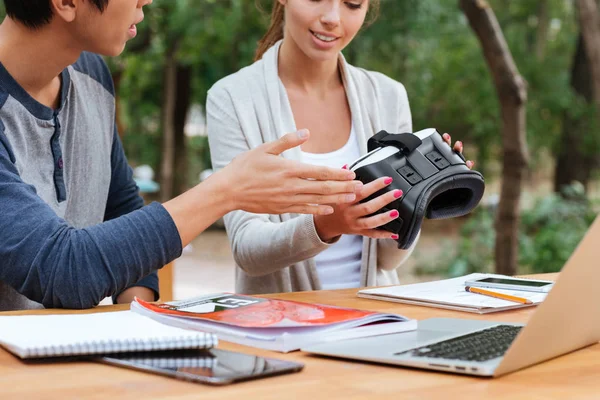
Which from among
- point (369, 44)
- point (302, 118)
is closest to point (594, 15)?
point (369, 44)

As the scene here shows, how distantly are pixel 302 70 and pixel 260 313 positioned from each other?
118cm

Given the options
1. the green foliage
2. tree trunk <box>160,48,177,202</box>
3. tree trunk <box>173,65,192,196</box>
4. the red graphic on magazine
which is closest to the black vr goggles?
the red graphic on magazine

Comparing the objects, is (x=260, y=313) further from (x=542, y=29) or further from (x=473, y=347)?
(x=542, y=29)

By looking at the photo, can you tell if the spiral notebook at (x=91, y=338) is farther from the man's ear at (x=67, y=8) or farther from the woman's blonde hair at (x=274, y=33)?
the woman's blonde hair at (x=274, y=33)

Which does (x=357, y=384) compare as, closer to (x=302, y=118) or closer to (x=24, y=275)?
(x=24, y=275)

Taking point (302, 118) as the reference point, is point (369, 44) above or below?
above

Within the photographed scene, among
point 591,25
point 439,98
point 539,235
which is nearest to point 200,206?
point 591,25

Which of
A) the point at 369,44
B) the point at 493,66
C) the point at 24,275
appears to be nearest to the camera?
the point at 24,275

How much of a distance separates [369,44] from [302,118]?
493 centimetres

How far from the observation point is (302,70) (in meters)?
2.44

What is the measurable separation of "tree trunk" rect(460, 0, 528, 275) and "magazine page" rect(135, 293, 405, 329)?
2875 millimetres

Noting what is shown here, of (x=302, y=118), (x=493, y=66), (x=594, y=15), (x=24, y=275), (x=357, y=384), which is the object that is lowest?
(x=357, y=384)

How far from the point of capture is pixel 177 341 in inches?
45.8

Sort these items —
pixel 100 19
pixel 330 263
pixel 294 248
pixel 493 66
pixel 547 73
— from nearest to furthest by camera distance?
pixel 100 19 → pixel 294 248 → pixel 330 263 → pixel 493 66 → pixel 547 73
